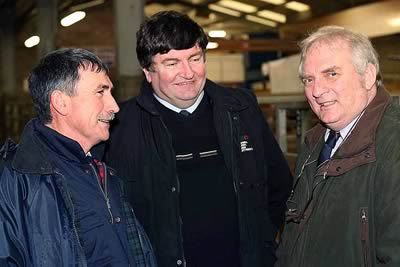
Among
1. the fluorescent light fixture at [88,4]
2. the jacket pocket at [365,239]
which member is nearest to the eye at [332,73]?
the jacket pocket at [365,239]

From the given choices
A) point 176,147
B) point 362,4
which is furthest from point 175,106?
point 362,4

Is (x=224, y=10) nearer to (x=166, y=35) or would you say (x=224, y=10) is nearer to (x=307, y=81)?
(x=166, y=35)

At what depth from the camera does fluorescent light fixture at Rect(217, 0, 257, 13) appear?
35.6 feet

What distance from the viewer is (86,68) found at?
1.82 meters

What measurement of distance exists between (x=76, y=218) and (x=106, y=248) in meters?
0.14

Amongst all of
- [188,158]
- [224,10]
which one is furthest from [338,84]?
[224,10]

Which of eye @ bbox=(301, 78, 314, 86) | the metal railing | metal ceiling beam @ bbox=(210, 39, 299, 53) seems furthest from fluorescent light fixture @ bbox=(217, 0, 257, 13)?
eye @ bbox=(301, 78, 314, 86)

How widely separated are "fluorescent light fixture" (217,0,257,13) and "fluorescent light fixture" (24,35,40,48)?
12.3ft

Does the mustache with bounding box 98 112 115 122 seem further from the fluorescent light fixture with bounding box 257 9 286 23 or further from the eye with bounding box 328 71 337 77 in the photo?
the fluorescent light fixture with bounding box 257 9 286 23

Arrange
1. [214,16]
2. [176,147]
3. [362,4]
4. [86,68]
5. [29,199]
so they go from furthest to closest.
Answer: [214,16] < [362,4] < [176,147] < [86,68] < [29,199]

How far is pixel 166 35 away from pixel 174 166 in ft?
1.73

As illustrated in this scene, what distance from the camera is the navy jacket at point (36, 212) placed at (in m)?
1.65

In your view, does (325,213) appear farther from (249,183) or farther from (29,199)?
(29,199)

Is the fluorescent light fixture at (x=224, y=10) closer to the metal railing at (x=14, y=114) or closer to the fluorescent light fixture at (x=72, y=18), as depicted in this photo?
the fluorescent light fixture at (x=72, y=18)
